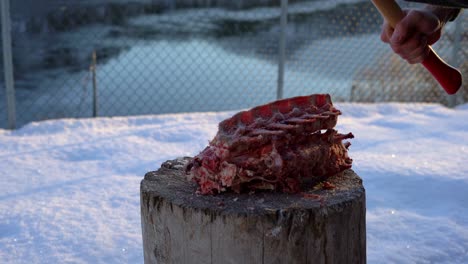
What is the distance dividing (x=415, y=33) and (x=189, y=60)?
744cm

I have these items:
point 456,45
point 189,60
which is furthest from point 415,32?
point 189,60

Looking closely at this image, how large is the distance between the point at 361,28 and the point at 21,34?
22.5 feet

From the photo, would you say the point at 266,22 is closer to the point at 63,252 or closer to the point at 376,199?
the point at 376,199

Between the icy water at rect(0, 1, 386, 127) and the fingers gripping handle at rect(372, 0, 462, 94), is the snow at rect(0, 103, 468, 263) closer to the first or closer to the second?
the fingers gripping handle at rect(372, 0, 462, 94)

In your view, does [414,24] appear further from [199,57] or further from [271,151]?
[199,57]

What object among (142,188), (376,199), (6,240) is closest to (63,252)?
(6,240)

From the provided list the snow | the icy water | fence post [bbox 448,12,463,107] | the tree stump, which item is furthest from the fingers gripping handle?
the icy water

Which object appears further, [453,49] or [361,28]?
[361,28]

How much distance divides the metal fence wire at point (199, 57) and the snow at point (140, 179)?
47.7 inches

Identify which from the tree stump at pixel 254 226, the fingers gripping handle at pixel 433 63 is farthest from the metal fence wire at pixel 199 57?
the tree stump at pixel 254 226

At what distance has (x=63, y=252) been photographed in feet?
6.85

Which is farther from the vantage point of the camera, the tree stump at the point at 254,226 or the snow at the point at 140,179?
the snow at the point at 140,179

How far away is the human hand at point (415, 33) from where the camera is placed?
1.52 m

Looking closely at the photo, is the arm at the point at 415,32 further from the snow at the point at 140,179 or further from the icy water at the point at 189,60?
the icy water at the point at 189,60
